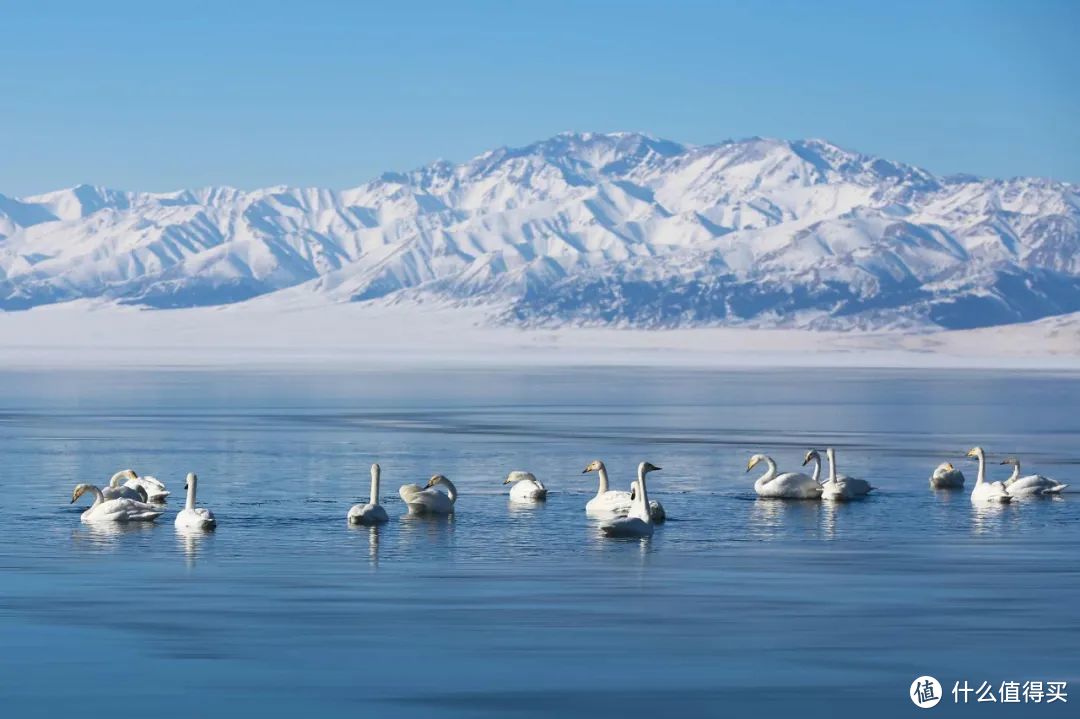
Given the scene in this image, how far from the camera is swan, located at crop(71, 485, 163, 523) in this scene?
31.8m

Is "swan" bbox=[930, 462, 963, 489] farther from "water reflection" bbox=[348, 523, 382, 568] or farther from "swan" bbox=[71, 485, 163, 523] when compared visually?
"swan" bbox=[71, 485, 163, 523]

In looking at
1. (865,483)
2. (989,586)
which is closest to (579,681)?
(989,586)

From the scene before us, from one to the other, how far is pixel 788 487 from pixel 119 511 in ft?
39.6

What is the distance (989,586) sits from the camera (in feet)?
80.3

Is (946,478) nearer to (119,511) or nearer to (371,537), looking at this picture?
(371,537)

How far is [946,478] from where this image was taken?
1532 inches

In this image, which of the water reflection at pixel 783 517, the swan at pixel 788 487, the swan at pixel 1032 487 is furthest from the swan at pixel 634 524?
the swan at pixel 1032 487

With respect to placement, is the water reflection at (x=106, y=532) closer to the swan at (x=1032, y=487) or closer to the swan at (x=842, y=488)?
the swan at (x=842, y=488)

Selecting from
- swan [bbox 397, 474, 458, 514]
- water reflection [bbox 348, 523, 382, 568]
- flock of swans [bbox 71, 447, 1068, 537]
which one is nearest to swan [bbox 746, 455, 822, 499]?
flock of swans [bbox 71, 447, 1068, 537]

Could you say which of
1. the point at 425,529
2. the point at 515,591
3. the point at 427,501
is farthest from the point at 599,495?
the point at 515,591

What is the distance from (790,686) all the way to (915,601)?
5326 mm

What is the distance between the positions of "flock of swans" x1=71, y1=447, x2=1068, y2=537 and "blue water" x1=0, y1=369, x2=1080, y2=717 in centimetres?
41

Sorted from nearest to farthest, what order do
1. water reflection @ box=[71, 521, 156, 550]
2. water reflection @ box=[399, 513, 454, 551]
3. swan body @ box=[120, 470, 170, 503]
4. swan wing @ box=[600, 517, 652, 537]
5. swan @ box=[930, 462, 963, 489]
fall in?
1. water reflection @ box=[71, 521, 156, 550]
2. swan wing @ box=[600, 517, 652, 537]
3. water reflection @ box=[399, 513, 454, 551]
4. swan body @ box=[120, 470, 170, 503]
5. swan @ box=[930, 462, 963, 489]

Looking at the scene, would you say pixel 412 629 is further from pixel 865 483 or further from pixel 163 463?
pixel 163 463
